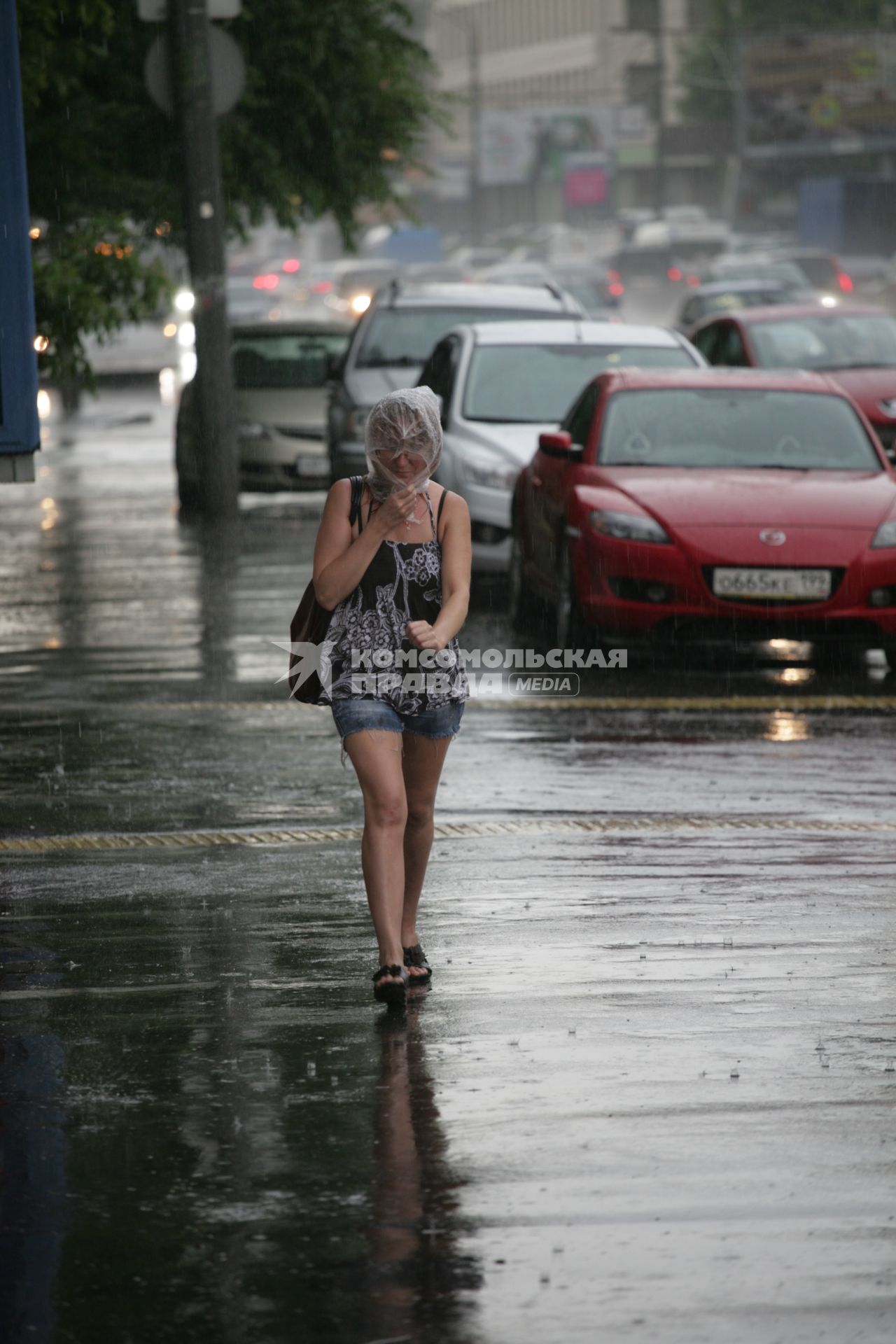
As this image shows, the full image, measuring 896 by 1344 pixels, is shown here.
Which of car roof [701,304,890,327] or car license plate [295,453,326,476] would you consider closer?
car license plate [295,453,326,476]

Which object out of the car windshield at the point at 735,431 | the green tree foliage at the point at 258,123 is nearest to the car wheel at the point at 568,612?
the car windshield at the point at 735,431

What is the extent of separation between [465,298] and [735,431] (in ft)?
26.3

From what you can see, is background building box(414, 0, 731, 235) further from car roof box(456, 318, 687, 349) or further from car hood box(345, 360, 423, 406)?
car roof box(456, 318, 687, 349)

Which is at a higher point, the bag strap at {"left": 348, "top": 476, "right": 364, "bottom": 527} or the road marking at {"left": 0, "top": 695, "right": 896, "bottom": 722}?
the bag strap at {"left": 348, "top": 476, "right": 364, "bottom": 527}

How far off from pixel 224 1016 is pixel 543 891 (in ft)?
5.61

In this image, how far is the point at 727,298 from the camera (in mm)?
40844

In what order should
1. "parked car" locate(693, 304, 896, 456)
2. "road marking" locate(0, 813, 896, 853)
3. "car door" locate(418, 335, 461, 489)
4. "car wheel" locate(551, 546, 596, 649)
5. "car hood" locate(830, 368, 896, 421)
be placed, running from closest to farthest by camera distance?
"road marking" locate(0, 813, 896, 853), "car wheel" locate(551, 546, 596, 649), "car door" locate(418, 335, 461, 489), "car hood" locate(830, 368, 896, 421), "parked car" locate(693, 304, 896, 456)

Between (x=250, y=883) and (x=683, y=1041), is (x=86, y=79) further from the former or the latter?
(x=683, y=1041)

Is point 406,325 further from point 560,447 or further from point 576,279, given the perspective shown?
point 576,279

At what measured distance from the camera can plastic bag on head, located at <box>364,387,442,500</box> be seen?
6.61 meters

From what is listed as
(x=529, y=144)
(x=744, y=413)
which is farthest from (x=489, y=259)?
(x=744, y=413)

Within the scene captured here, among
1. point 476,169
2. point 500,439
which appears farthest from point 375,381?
point 476,169

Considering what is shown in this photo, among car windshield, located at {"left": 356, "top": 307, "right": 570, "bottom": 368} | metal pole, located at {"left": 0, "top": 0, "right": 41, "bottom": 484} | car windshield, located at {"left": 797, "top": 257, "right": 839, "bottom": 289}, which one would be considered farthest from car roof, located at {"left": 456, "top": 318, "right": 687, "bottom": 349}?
car windshield, located at {"left": 797, "top": 257, "right": 839, "bottom": 289}

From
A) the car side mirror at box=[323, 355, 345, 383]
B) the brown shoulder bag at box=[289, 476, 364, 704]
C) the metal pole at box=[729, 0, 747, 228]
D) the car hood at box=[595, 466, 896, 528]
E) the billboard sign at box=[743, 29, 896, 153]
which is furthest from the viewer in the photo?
the metal pole at box=[729, 0, 747, 228]
